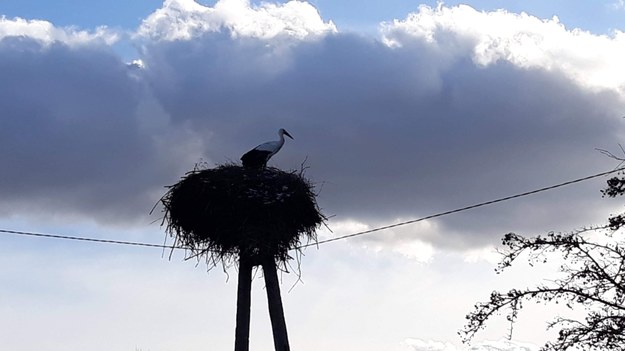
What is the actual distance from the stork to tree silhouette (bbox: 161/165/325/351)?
1.58 feet

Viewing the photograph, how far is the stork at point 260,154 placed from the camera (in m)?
13.0

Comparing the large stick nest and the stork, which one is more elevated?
the stork

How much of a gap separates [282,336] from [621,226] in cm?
475

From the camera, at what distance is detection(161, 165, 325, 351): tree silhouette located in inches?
466

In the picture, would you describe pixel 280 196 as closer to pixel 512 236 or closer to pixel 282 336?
pixel 282 336

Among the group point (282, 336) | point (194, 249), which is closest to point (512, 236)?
point (282, 336)

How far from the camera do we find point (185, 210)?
1245 cm

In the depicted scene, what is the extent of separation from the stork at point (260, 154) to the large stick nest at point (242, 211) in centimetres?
49

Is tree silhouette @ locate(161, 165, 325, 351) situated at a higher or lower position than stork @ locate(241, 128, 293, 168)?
lower

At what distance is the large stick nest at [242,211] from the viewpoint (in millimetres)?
11898

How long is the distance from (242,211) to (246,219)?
125 millimetres

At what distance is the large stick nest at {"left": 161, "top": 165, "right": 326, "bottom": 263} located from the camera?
11898 mm

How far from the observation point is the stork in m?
13.0

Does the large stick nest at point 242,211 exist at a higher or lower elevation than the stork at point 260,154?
lower
